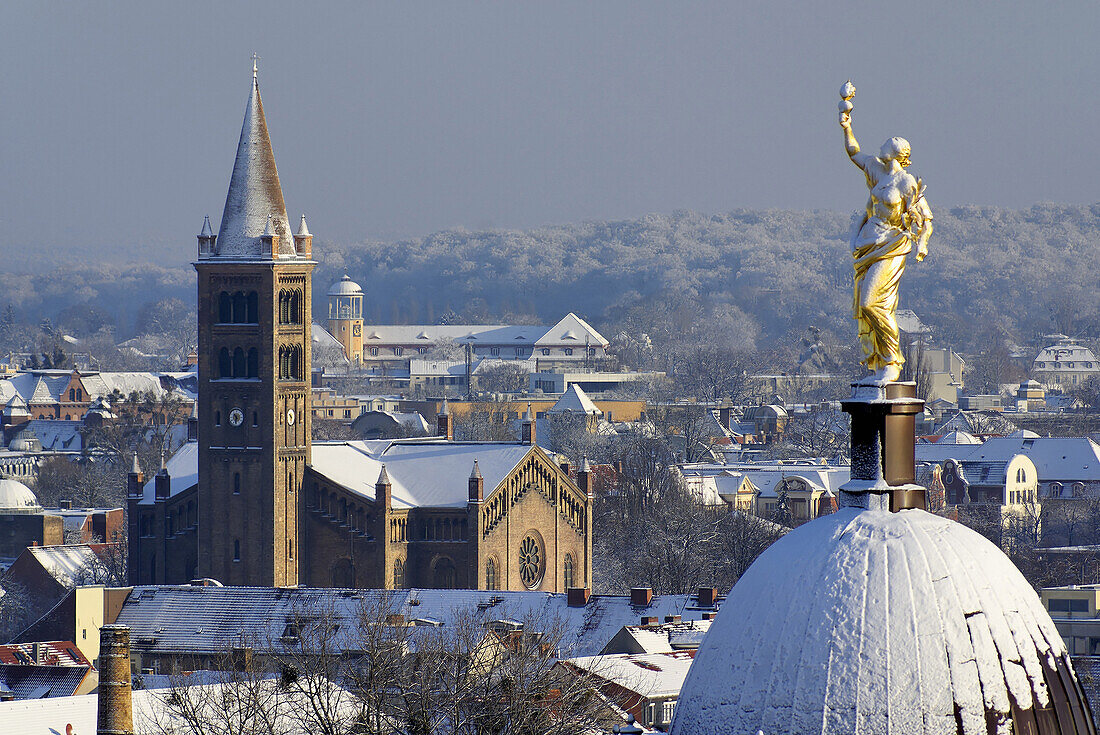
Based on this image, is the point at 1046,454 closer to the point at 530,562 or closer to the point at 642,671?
the point at 530,562

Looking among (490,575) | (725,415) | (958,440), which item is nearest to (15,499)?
(490,575)

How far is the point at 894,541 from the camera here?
11.2 meters

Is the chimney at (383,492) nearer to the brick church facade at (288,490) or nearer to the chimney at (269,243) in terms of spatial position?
the brick church facade at (288,490)

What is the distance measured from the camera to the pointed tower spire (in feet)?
259

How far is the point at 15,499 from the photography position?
10356 cm

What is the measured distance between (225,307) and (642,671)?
39.7 m

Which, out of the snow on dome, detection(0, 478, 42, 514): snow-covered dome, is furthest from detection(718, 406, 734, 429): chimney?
detection(0, 478, 42, 514): snow-covered dome

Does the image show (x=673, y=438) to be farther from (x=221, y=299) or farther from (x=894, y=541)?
(x=894, y=541)

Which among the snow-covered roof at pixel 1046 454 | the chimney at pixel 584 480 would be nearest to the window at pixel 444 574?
the chimney at pixel 584 480

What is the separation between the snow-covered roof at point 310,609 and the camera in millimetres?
58531

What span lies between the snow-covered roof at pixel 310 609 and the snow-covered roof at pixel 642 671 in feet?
38.0

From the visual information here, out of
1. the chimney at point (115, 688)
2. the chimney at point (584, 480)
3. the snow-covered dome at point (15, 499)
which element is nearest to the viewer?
the chimney at point (115, 688)

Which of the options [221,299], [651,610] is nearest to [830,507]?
[221,299]

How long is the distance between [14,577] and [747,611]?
77.8m
